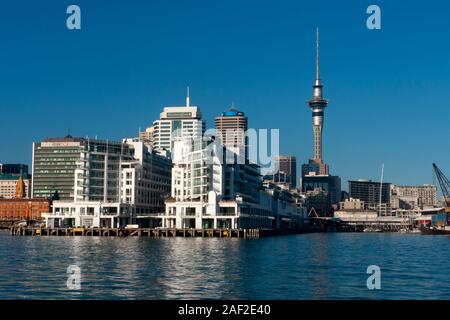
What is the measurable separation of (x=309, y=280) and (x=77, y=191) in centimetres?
12996

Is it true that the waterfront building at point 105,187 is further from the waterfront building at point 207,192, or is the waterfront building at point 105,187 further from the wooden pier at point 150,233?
the waterfront building at point 207,192

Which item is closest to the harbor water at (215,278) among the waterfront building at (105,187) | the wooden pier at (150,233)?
the wooden pier at (150,233)

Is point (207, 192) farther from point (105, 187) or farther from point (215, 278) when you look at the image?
point (215, 278)

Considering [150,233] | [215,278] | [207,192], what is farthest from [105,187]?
[215,278]

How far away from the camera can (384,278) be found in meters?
57.4

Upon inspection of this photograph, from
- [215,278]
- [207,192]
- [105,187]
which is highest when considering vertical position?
[105,187]

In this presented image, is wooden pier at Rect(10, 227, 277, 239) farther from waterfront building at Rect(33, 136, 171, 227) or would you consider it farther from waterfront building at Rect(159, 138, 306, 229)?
waterfront building at Rect(33, 136, 171, 227)

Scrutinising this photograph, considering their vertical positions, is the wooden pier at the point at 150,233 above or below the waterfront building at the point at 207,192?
below

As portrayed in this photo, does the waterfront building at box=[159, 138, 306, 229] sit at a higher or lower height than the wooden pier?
higher

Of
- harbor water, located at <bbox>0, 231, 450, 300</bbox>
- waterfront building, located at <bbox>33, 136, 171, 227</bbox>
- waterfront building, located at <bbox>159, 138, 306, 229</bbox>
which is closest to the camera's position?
harbor water, located at <bbox>0, 231, 450, 300</bbox>

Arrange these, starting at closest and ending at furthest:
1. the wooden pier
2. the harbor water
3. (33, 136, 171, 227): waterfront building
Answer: the harbor water
the wooden pier
(33, 136, 171, 227): waterfront building

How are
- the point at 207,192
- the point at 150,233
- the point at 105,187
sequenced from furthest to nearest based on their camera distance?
the point at 105,187, the point at 207,192, the point at 150,233

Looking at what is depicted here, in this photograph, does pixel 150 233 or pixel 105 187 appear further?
pixel 105 187

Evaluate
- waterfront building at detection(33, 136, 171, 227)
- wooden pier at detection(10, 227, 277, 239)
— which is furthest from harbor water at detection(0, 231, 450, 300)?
waterfront building at detection(33, 136, 171, 227)
